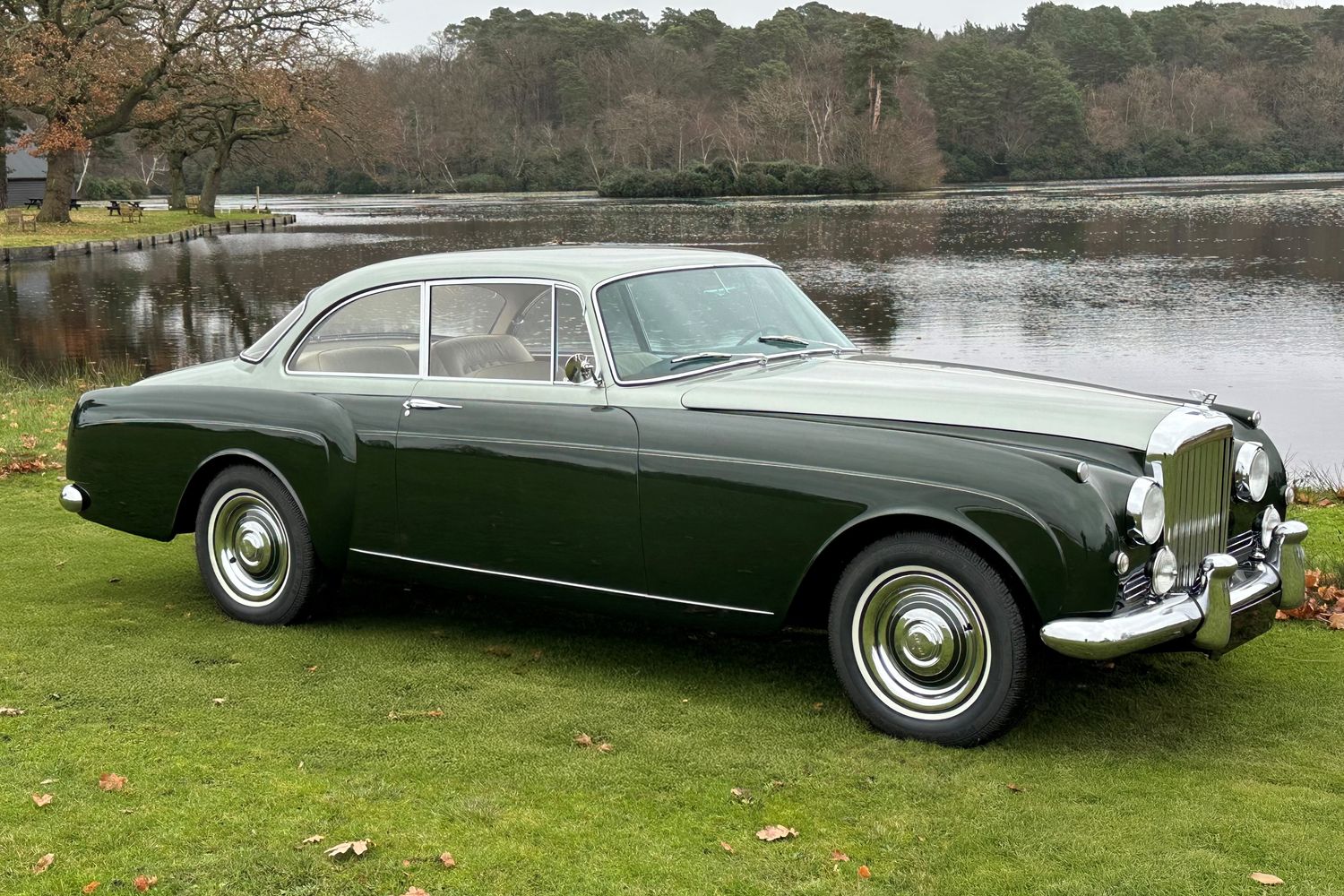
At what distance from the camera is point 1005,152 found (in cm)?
11806

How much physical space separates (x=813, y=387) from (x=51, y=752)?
9.88 ft

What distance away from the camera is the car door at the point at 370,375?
20.0ft

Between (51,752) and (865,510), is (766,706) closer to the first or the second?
(865,510)

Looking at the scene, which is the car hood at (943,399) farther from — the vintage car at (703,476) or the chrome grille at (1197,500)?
the chrome grille at (1197,500)

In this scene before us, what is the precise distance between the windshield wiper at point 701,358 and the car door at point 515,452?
0.34 metres

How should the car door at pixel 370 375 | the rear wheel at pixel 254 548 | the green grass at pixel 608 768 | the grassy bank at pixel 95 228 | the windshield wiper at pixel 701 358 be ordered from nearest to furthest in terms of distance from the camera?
the green grass at pixel 608 768
the windshield wiper at pixel 701 358
the car door at pixel 370 375
the rear wheel at pixel 254 548
the grassy bank at pixel 95 228

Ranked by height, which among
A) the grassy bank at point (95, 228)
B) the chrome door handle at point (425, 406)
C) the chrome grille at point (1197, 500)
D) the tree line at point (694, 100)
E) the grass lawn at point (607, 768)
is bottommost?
the grass lawn at point (607, 768)

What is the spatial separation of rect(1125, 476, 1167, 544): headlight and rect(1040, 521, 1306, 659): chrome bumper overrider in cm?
→ 25

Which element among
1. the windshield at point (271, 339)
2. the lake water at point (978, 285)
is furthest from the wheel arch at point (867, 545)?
the lake water at point (978, 285)

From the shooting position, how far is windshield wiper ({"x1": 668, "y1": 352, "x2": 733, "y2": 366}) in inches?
221

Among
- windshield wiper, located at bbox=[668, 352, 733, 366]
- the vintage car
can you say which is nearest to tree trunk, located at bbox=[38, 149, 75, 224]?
the vintage car

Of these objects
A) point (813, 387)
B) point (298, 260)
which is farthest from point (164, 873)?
point (298, 260)

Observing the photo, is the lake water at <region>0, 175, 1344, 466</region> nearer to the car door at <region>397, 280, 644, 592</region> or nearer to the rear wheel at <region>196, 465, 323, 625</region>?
the car door at <region>397, 280, 644, 592</region>

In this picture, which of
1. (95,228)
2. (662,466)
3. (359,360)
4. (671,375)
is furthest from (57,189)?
(662,466)
